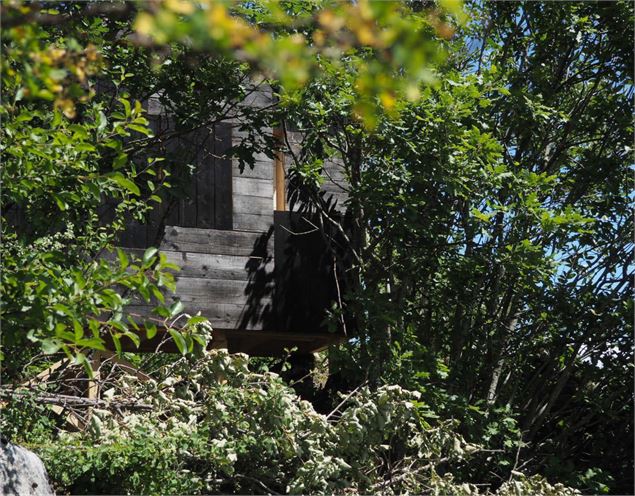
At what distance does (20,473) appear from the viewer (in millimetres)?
5488

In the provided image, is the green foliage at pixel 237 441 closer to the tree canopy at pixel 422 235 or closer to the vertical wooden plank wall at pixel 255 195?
the tree canopy at pixel 422 235

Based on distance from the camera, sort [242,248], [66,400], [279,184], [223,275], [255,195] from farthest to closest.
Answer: [279,184]
[255,195]
[242,248]
[223,275]
[66,400]

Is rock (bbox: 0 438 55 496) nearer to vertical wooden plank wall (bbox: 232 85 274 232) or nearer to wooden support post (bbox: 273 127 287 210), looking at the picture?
vertical wooden plank wall (bbox: 232 85 274 232)

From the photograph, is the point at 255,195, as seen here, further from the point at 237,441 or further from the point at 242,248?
the point at 237,441

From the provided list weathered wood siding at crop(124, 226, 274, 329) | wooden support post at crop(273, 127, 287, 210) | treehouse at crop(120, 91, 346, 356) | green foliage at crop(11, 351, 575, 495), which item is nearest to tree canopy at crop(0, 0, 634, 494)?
green foliage at crop(11, 351, 575, 495)

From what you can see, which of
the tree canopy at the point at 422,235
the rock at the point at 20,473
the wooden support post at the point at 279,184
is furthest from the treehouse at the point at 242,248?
the rock at the point at 20,473

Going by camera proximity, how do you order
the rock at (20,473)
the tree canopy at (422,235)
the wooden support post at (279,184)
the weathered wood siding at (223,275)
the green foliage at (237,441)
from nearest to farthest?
the rock at (20,473), the green foliage at (237,441), the tree canopy at (422,235), the weathered wood siding at (223,275), the wooden support post at (279,184)

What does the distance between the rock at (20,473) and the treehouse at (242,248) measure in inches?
130

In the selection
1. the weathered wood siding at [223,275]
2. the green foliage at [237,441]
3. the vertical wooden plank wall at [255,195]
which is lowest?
the green foliage at [237,441]

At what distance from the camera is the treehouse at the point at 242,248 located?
9.07 meters

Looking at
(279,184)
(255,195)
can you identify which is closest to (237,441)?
(255,195)

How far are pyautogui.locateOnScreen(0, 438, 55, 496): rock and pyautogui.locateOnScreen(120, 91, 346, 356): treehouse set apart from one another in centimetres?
330

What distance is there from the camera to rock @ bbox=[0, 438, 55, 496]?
5.42 m

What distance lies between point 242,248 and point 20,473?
418 cm
